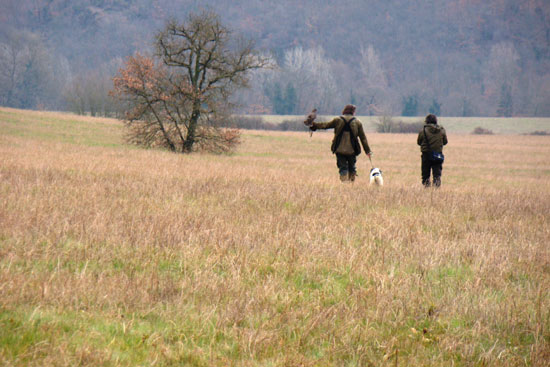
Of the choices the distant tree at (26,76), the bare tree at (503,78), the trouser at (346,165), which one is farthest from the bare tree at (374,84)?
the trouser at (346,165)

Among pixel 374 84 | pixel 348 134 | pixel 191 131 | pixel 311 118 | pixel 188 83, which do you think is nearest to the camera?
pixel 311 118

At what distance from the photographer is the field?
145 inches

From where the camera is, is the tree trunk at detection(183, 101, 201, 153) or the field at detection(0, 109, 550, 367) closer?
the field at detection(0, 109, 550, 367)

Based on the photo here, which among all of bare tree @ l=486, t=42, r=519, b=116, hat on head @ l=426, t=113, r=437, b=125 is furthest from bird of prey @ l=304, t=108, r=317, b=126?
bare tree @ l=486, t=42, r=519, b=116

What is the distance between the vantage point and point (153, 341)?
364cm

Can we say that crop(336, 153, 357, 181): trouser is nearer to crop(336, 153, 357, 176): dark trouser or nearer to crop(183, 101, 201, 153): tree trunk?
crop(336, 153, 357, 176): dark trouser

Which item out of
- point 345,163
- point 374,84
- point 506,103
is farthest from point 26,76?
point 506,103

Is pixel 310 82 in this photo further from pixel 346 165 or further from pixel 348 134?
pixel 348 134

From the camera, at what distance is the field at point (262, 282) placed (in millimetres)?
3680

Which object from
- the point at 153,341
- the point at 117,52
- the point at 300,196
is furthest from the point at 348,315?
the point at 117,52

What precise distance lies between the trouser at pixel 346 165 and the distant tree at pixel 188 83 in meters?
15.6

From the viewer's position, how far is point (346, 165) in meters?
13.8

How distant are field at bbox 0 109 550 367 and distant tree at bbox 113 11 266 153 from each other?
1840 cm

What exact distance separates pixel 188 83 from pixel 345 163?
16.5 m
